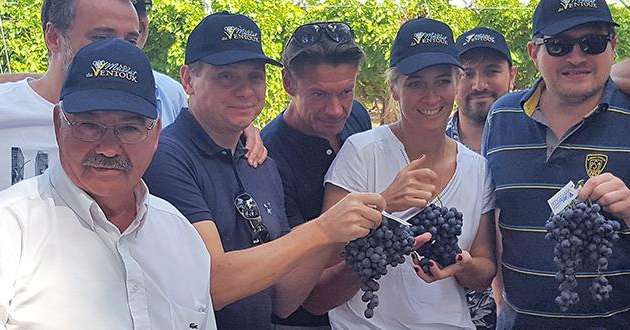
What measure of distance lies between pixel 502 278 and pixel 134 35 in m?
1.82

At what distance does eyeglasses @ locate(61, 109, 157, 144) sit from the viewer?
7.06 feet

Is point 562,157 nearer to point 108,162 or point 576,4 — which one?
point 576,4

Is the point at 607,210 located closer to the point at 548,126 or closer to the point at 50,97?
the point at 548,126

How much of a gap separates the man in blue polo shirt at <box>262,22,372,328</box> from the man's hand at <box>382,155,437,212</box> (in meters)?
0.58

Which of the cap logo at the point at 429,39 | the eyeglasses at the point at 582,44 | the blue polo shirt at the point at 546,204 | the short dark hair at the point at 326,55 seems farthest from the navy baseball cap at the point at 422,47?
the blue polo shirt at the point at 546,204

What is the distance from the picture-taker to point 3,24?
11383 mm

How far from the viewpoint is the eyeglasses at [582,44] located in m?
3.08

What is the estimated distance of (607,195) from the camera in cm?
274

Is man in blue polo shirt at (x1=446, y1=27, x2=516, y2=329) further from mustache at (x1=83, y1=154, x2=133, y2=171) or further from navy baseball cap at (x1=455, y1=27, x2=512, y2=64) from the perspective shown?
mustache at (x1=83, y1=154, x2=133, y2=171)

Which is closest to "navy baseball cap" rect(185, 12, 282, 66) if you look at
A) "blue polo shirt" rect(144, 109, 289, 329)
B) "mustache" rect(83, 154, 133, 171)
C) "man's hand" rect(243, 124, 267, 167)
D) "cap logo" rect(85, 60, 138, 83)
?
"blue polo shirt" rect(144, 109, 289, 329)

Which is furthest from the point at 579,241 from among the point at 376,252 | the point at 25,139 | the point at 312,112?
the point at 25,139

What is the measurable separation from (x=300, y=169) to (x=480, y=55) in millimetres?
2055

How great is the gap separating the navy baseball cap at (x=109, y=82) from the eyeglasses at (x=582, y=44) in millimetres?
1652

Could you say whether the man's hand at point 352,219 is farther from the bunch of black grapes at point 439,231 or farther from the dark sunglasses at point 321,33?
the dark sunglasses at point 321,33
